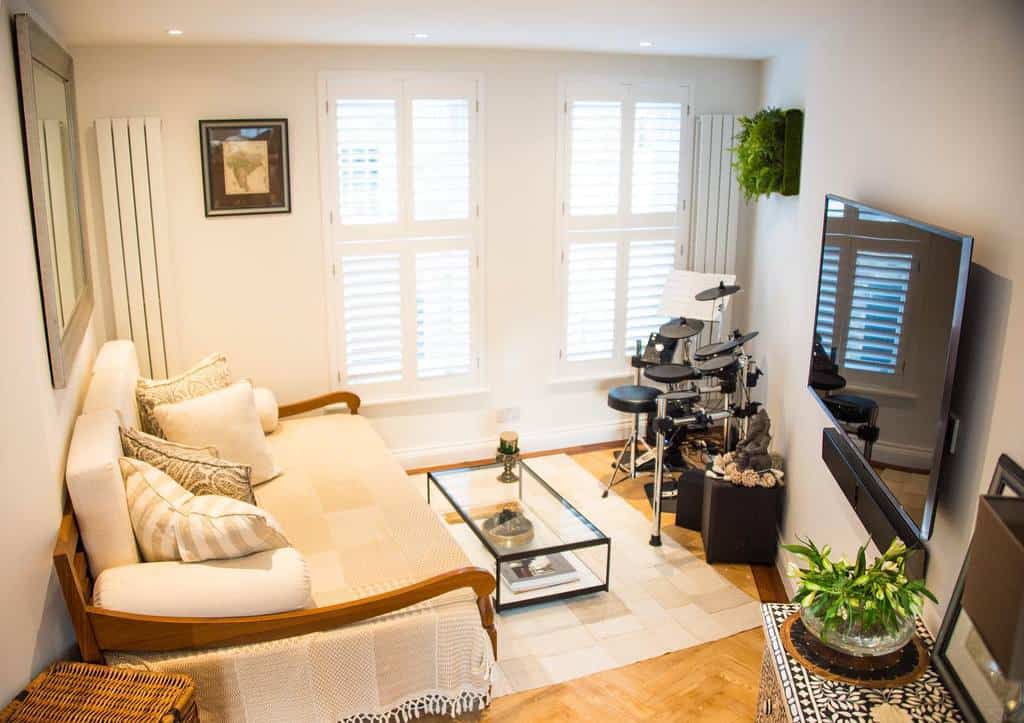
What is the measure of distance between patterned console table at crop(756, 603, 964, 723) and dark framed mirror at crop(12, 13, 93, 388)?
2344mm

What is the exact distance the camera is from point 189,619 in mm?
2717

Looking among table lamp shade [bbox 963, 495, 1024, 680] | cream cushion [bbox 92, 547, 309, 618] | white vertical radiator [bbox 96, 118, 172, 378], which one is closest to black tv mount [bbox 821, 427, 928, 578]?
table lamp shade [bbox 963, 495, 1024, 680]

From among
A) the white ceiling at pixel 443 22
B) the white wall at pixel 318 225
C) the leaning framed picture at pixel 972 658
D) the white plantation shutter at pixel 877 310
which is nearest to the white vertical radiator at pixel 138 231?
the white wall at pixel 318 225

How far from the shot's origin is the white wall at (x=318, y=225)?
4.53 metres

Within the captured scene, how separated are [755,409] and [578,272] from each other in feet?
5.18

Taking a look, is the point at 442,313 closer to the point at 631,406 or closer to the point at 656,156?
the point at 631,406

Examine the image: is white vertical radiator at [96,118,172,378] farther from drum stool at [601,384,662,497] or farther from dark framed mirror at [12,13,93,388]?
drum stool at [601,384,662,497]

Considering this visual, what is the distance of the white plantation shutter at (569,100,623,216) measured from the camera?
17.3ft

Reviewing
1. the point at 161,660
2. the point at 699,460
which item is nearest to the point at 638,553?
the point at 699,460

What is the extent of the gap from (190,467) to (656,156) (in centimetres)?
348

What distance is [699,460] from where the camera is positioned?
218 inches

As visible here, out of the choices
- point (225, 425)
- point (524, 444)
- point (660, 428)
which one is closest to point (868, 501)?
point (660, 428)

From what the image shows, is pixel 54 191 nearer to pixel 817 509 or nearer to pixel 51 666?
pixel 51 666

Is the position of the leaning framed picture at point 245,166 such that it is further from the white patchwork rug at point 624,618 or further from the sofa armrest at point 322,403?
the white patchwork rug at point 624,618
